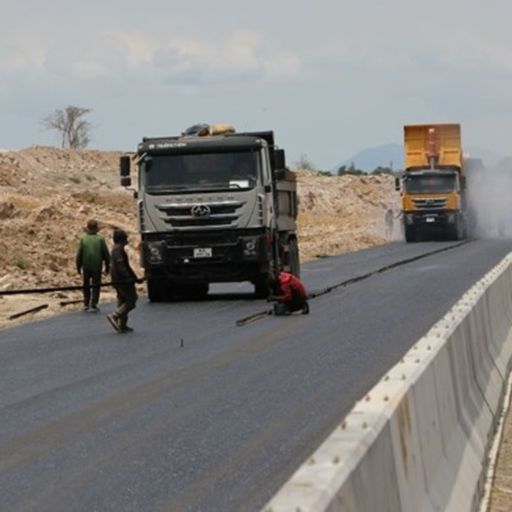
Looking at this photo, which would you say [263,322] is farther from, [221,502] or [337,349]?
[221,502]

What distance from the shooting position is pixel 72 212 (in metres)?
52.1

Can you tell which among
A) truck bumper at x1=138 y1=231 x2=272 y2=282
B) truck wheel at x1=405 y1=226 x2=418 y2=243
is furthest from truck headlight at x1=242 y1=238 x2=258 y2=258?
truck wheel at x1=405 y1=226 x2=418 y2=243

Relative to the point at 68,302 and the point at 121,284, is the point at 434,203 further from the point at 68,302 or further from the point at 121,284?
the point at 121,284

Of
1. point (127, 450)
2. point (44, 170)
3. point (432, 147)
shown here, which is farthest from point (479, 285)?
point (44, 170)

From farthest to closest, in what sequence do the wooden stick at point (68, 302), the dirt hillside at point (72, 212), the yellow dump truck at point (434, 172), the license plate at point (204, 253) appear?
the yellow dump truck at point (434, 172) → the dirt hillside at point (72, 212) → the wooden stick at point (68, 302) → the license plate at point (204, 253)

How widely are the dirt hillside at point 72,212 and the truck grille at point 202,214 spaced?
275 cm

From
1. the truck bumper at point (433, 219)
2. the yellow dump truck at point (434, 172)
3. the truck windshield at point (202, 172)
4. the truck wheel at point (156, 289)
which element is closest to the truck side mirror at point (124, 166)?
the truck windshield at point (202, 172)

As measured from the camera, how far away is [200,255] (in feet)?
91.5

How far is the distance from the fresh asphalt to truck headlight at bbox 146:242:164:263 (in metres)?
1.01

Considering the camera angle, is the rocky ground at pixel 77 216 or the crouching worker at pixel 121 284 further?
the rocky ground at pixel 77 216

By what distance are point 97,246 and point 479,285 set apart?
12638mm

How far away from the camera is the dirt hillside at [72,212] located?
3734cm

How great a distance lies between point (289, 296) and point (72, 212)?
29.5 m

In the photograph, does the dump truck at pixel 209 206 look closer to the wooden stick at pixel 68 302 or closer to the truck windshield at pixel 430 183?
the wooden stick at pixel 68 302
